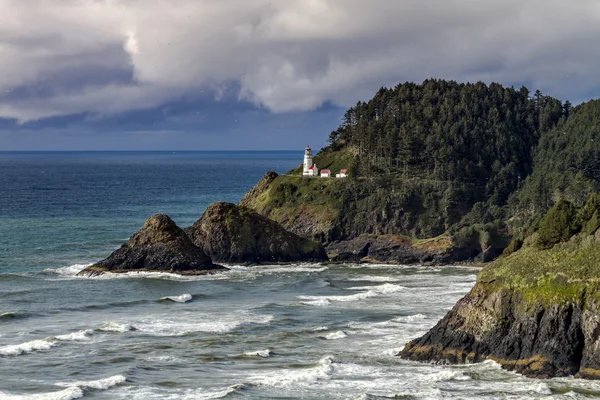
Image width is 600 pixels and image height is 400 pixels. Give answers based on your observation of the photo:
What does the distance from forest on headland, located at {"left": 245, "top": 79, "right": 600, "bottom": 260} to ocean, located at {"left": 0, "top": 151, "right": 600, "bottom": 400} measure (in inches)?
602

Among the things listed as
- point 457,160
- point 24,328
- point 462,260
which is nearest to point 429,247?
point 462,260

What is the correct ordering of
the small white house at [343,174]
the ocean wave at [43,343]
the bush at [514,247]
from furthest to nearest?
the small white house at [343,174] → the bush at [514,247] → the ocean wave at [43,343]

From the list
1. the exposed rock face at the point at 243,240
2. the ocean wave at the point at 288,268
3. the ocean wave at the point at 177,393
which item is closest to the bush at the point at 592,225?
the ocean wave at the point at 177,393

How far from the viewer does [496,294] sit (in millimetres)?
53750

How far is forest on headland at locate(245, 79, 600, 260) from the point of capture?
390 feet

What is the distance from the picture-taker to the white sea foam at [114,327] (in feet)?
224

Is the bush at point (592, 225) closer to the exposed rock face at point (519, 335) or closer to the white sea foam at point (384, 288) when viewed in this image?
the exposed rock face at point (519, 335)

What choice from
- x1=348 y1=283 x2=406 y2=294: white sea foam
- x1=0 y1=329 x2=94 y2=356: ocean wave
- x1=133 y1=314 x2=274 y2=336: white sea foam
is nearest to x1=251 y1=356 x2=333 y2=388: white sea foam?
x1=133 y1=314 x2=274 y2=336: white sea foam

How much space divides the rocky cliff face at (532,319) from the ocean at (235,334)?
1082 millimetres

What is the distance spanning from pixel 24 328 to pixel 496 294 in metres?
37.1

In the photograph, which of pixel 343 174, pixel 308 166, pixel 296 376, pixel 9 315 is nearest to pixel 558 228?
pixel 296 376

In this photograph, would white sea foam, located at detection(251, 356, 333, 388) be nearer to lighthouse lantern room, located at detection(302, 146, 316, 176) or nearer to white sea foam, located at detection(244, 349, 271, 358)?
white sea foam, located at detection(244, 349, 271, 358)

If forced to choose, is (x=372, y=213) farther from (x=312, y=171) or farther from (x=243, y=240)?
(x=312, y=171)

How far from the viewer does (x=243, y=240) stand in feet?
353
